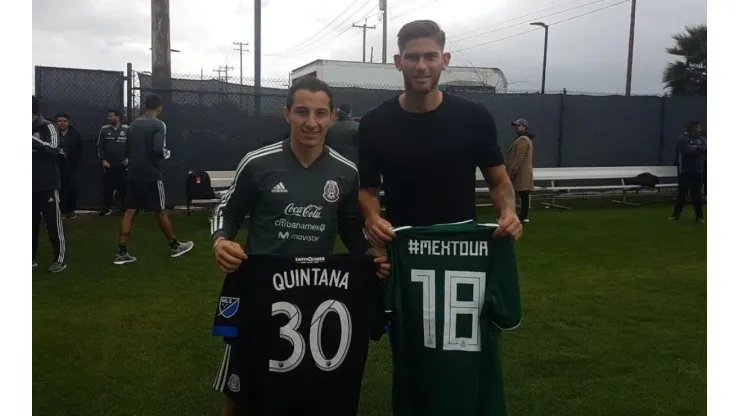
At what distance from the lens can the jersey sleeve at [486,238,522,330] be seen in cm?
271

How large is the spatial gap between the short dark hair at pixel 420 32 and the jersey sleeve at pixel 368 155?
0.36 m

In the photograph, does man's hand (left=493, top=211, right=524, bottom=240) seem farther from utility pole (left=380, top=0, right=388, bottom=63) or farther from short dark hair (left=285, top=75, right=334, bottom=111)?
utility pole (left=380, top=0, right=388, bottom=63)

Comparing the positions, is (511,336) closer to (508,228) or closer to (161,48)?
(508,228)

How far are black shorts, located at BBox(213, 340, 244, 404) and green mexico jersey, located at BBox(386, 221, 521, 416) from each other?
0.65m

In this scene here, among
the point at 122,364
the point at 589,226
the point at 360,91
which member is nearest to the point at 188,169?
the point at 360,91

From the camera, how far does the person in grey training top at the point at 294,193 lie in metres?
2.73

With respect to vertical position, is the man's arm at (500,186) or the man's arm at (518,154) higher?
the man's arm at (518,154)

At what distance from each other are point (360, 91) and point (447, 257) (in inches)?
447

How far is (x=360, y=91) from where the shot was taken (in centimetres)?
1380

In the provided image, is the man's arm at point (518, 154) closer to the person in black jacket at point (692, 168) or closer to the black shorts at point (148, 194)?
the person in black jacket at point (692, 168)

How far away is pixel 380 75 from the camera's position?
19.2 m

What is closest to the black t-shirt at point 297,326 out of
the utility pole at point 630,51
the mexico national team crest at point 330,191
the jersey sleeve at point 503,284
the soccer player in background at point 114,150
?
the mexico national team crest at point 330,191

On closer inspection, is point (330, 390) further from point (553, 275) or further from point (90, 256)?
point (90, 256)

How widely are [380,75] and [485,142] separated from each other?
1671cm
